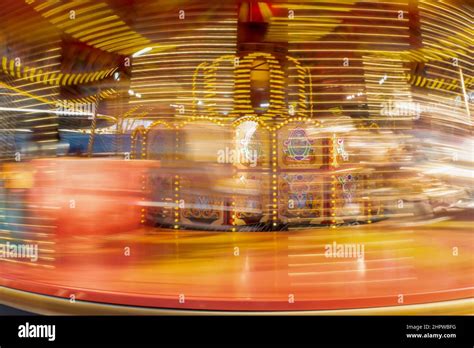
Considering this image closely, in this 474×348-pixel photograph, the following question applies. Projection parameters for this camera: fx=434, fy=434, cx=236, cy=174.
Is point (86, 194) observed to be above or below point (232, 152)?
below

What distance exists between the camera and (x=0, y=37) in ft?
14.1

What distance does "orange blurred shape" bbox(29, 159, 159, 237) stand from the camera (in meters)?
4.09

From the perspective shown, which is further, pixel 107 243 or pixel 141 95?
pixel 141 95

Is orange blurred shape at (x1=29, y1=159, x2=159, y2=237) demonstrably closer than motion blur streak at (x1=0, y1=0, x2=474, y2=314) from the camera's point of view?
No

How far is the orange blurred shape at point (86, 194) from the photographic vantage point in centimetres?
409

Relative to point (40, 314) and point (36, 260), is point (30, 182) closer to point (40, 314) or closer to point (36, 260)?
point (36, 260)

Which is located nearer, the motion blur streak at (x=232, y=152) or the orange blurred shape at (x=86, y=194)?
the motion blur streak at (x=232, y=152)

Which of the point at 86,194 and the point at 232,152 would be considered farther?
the point at 232,152

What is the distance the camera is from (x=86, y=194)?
4.29 meters
